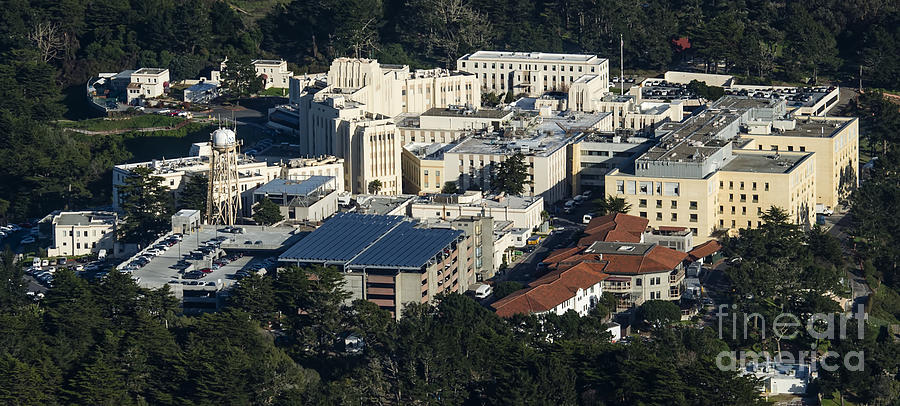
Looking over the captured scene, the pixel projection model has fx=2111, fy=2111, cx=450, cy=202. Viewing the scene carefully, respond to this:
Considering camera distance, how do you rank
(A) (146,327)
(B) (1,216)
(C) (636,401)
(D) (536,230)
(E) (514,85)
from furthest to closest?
(E) (514,85)
(B) (1,216)
(D) (536,230)
(A) (146,327)
(C) (636,401)

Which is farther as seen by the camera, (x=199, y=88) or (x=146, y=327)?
(x=199, y=88)

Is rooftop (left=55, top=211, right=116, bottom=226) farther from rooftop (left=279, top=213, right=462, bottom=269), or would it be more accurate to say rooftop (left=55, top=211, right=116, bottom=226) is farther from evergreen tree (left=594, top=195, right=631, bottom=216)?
evergreen tree (left=594, top=195, right=631, bottom=216)

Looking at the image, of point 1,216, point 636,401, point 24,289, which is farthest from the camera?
point 1,216

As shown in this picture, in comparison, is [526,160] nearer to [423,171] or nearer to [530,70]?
[423,171]

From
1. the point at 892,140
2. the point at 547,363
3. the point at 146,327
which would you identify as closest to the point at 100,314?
the point at 146,327

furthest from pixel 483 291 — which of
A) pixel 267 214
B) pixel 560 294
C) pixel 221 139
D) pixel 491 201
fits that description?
pixel 221 139

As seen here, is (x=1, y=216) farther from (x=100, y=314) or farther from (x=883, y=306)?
(x=883, y=306)
